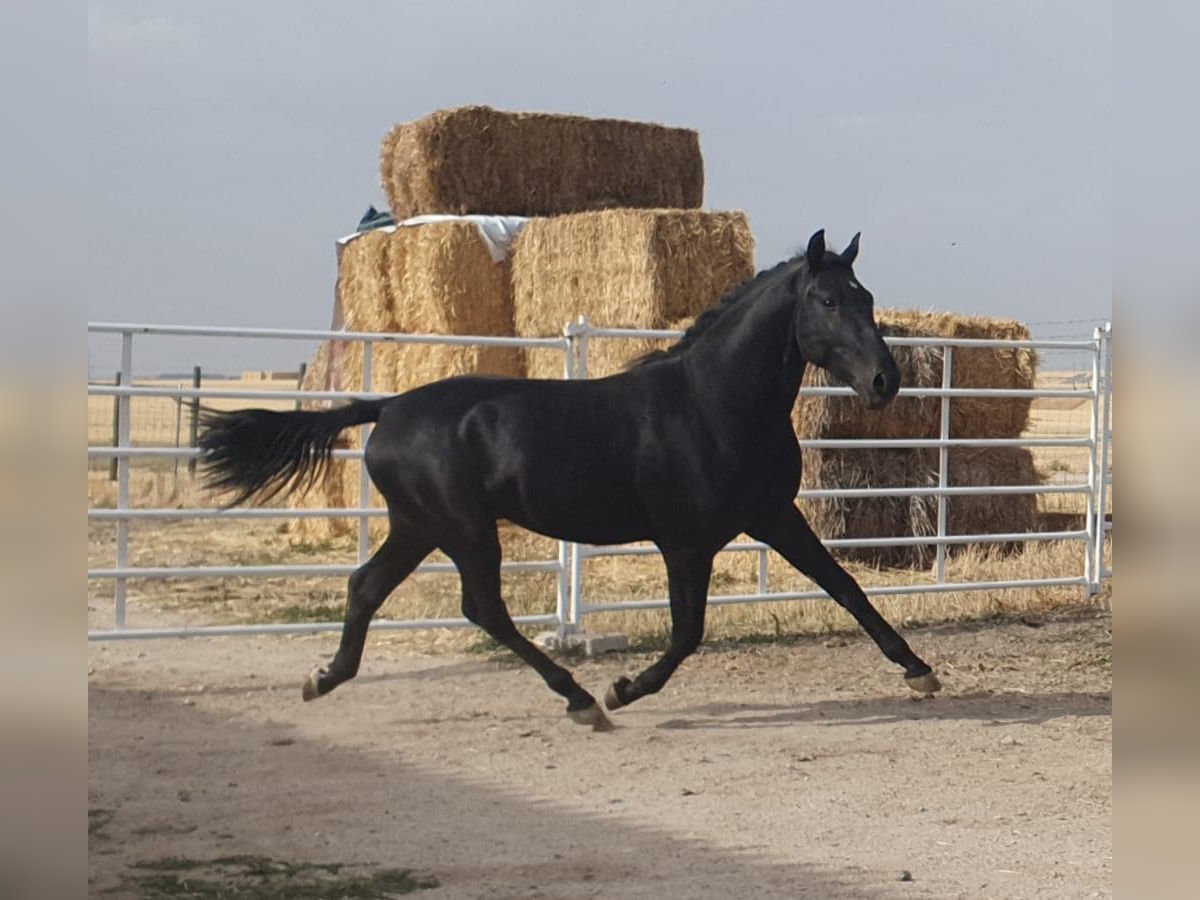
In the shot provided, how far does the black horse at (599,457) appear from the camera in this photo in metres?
5.20

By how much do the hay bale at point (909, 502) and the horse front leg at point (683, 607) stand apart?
403cm

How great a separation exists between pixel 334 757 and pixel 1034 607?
16.2 feet

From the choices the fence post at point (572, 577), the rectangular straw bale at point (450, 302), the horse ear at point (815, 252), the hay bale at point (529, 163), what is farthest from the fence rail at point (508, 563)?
the hay bale at point (529, 163)

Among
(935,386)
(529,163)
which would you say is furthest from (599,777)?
(529,163)

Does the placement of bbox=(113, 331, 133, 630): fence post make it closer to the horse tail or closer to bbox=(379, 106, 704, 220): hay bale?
the horse tail

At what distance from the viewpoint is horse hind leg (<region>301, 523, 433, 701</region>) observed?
543cm

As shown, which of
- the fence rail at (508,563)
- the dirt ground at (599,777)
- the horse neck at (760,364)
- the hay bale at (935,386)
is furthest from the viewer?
the hay bale at (935,386)

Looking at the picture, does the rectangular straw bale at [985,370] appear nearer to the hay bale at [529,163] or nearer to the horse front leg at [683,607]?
the hay bale at [529,163]

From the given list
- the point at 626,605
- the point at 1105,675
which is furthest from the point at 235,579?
the point at 1105,675

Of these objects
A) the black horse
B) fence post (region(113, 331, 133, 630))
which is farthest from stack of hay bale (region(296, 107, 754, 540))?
the black horse

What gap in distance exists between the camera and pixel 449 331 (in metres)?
10.3

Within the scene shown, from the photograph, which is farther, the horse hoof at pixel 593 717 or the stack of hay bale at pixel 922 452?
the stack of hay bale at pixel 922 452

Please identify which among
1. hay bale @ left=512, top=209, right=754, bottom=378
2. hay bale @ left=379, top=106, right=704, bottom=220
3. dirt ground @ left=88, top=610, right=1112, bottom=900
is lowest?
dirt ground @ left=88, top=610, right=1112, bottom=900
